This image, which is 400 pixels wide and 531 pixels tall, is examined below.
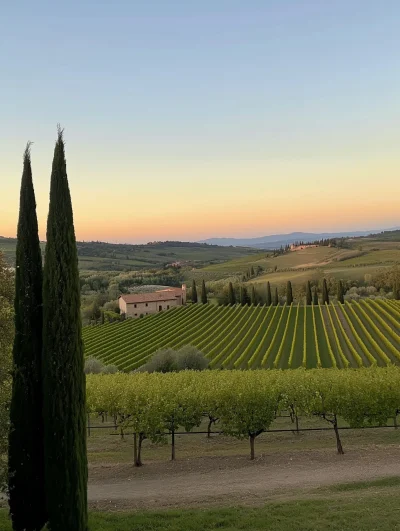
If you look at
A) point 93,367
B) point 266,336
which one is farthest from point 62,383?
point 266,336

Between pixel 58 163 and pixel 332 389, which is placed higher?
pixel 58 163

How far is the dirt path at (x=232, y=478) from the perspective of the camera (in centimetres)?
1683

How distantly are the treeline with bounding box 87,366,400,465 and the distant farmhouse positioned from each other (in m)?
76.6

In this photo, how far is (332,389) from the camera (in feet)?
77.6

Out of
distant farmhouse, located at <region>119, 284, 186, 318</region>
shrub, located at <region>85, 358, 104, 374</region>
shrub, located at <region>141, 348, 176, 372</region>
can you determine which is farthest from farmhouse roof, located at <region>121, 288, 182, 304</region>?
shrub, located at <region>85, 358, 104, 374</region>

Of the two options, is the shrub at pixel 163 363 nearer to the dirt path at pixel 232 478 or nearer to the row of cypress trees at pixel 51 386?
the dirt path at pixel 232 478

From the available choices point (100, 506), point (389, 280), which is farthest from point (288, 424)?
point (389, 280)

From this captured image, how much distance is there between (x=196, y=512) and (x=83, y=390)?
5.73m

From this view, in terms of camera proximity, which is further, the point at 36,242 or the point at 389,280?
the point at 389,280

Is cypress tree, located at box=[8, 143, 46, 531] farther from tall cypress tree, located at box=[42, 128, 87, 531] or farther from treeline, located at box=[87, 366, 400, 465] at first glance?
treeline, located at box=[87, 366, 400, 465]

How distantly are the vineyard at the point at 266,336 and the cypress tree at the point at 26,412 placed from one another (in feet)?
115

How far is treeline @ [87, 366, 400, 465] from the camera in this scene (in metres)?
22.8

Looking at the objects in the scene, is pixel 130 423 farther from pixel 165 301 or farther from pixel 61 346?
pixel 165 301

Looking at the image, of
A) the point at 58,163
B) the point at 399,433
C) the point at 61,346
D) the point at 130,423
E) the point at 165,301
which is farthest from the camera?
the point at 165,301
